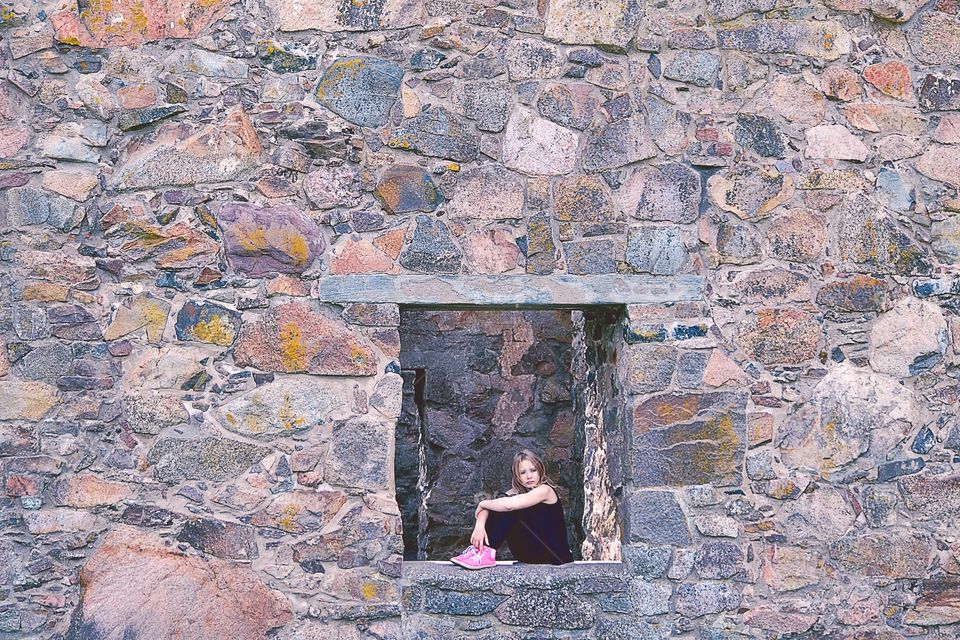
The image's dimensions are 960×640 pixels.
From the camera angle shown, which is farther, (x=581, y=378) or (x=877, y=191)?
(x=581, y=378)

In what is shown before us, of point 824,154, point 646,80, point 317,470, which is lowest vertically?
point 317,470

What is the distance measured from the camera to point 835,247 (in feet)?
12.3

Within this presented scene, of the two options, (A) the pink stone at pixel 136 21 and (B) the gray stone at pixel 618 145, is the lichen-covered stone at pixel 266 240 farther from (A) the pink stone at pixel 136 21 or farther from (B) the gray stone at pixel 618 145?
(B) the gray stone at pixel 618 145

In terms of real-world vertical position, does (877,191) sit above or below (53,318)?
above

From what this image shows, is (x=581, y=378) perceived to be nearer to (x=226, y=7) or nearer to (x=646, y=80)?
(x=646, y=80)

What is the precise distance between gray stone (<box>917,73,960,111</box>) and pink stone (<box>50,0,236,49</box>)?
8.49 feet

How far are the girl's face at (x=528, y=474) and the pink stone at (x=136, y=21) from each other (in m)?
2.10

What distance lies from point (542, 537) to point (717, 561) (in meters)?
0.70

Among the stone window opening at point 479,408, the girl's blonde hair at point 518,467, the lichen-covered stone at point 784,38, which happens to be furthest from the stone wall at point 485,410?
the lichen-covered stone at point 784,38

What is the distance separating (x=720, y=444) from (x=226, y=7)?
2.39 meters

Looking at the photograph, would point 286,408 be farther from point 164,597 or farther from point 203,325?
point 164,597

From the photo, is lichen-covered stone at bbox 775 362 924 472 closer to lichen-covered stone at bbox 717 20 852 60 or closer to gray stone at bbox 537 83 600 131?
lichen-covered stone at bbox 717 20 852 60

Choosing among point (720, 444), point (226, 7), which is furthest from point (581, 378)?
point (226, 7)

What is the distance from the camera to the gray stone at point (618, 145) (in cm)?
371
